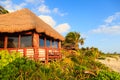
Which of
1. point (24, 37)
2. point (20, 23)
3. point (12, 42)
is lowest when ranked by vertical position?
point (12, 42)

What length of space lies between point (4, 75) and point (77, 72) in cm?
398

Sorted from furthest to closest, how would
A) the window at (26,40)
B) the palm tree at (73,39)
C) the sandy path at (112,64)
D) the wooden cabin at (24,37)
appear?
1. the palm tree at (73,39)
2. the sandy path at (112,64)
3. the window at (26,40)
4. the wooden cabin at (24,37)

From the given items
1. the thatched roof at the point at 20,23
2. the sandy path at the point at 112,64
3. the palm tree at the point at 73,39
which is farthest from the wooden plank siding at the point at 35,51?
the palm tree at the point at 73,39

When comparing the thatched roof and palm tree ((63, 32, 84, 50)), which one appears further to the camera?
palm tree ((63, 32, 84, 50))

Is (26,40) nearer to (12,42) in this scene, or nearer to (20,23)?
(12,42)

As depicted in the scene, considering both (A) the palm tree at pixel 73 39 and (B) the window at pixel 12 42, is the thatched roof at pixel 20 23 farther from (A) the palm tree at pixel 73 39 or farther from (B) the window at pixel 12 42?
(A) the palm tree at pixel 73 39

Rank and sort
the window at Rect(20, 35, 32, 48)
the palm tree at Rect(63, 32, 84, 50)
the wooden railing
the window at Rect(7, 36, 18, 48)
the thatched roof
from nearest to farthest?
1. the wooden railing
2. the thatched roof
3. the window at Rect(20, 35, 32, 48)
4. the window at Rect(7, 36, 18, 48)
5. the palm tree at Rect(63, 32, 84, 50)

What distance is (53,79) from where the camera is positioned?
11.8 m

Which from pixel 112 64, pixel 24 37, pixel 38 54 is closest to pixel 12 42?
pixel 24 37

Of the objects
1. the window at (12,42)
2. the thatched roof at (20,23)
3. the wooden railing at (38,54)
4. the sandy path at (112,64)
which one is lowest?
the sandy path at (112,64)

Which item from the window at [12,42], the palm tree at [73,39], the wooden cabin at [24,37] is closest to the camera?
the wooden cabin at [24,37]

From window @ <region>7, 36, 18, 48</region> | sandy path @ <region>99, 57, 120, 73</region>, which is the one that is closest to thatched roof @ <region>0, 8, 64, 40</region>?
window @ <region>7, 36, 18, 48</region>

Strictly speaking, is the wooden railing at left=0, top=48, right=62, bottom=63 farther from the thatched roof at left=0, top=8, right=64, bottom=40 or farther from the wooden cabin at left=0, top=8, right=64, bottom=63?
A: the thatched roof at left=0, top=8, right=64, bottom=40

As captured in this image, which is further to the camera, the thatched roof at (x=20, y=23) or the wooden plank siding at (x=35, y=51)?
the thatched roof at (x=20, y=23)
